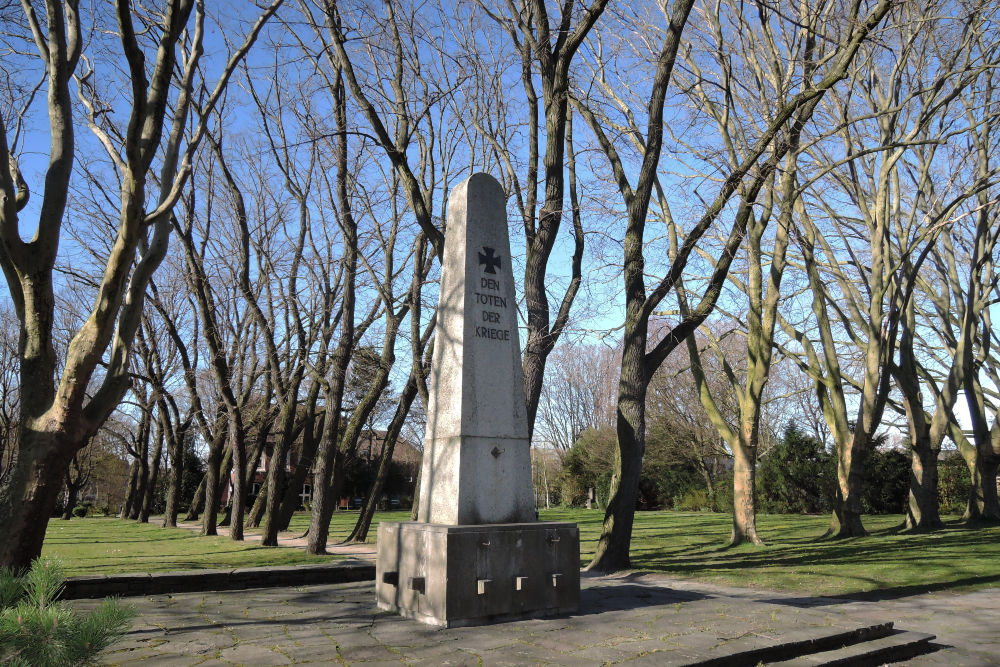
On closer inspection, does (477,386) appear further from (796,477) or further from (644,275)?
(796,477)

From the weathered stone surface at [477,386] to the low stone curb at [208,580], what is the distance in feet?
8.79

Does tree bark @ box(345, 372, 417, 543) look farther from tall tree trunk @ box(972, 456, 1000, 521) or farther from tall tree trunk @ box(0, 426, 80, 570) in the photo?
tall tree trunk @ box(972, 456, 1000, 521)

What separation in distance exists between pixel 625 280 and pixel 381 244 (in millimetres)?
6670

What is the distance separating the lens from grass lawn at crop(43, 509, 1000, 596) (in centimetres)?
1064

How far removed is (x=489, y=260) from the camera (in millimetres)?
7328

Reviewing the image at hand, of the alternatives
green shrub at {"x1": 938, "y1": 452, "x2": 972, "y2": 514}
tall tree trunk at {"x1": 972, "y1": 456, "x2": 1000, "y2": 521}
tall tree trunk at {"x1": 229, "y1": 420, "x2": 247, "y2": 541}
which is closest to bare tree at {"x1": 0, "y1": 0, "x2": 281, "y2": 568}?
tall tree trunk at {"x1": 229, "y1": 420, "x2": 247, "y2": 541}

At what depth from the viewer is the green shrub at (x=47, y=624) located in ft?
8.54

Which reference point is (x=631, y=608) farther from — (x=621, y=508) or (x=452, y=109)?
(x=452, y=109)

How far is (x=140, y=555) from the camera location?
14.9 metres

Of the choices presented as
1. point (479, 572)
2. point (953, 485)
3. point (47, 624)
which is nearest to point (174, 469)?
point (479, 572)

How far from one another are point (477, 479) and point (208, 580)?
3703 millimetres

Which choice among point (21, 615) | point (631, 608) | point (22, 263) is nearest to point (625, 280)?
point (631, 608)

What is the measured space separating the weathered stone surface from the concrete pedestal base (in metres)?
0.31

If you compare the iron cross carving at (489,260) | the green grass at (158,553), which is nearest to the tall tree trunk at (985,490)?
the green grass at (158,553)
